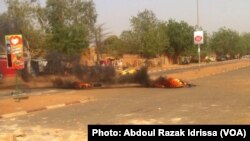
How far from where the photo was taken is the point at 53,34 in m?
51.6

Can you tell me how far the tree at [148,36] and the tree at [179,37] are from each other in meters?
1.59

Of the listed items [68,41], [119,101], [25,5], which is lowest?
[119,101]

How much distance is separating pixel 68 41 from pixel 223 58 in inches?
2614

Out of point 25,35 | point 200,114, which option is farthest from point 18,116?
point 25,35

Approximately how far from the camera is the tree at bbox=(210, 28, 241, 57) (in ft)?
372

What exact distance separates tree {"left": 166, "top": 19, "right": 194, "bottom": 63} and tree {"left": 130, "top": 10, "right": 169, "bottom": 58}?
5.23ft

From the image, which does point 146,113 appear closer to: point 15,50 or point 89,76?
point 15,50

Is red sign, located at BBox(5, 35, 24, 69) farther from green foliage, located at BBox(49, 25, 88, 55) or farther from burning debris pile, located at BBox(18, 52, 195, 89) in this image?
green foliage, located at BBox(49, 25, 88, 55)

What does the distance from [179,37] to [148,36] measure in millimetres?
10684

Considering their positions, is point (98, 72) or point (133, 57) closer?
point (98, 72)

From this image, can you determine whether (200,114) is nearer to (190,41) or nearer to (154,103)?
(154,103)
